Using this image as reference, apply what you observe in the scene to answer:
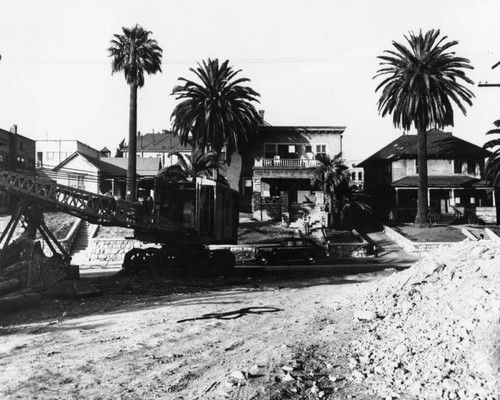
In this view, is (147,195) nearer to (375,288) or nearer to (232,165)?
(375,288)

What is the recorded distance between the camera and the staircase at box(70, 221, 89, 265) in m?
28.3

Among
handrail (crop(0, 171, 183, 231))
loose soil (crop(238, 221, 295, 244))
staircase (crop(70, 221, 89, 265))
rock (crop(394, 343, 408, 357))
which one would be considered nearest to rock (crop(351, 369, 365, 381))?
rock (crop(394, 343, 408, 357))

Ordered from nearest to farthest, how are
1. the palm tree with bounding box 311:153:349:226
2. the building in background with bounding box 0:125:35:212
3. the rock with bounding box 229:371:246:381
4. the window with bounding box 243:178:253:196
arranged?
the rock with bounding box 229:371:246:381 → the palm tree with bounding box 311:153:349:226 → the building in background with bounding box 0:125:35:212 → the window with bounding box 243:178:253:196

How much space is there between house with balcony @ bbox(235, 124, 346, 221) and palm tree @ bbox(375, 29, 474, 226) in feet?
29.2

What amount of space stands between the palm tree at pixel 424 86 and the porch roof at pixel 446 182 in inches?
261

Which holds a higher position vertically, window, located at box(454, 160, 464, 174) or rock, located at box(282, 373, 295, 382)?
window, located at box(454, 160, 464, 174)

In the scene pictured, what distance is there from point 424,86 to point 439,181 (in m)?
11.1

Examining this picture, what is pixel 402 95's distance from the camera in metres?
34.6

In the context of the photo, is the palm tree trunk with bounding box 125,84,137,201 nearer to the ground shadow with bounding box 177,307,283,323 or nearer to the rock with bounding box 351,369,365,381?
the ground shadow with bounding box 177,307,283,323

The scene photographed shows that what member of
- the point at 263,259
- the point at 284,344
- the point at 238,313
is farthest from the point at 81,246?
the point at 284,344

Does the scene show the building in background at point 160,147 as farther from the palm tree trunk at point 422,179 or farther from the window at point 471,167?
the palm tree trunk at point 422,179

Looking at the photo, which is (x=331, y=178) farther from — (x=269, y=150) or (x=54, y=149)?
(x=54, y=149)

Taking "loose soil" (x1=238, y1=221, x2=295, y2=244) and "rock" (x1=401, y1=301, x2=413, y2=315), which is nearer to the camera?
"rock" (x1=401, y1=301, x2=413, y2=315)

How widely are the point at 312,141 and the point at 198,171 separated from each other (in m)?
13.4
